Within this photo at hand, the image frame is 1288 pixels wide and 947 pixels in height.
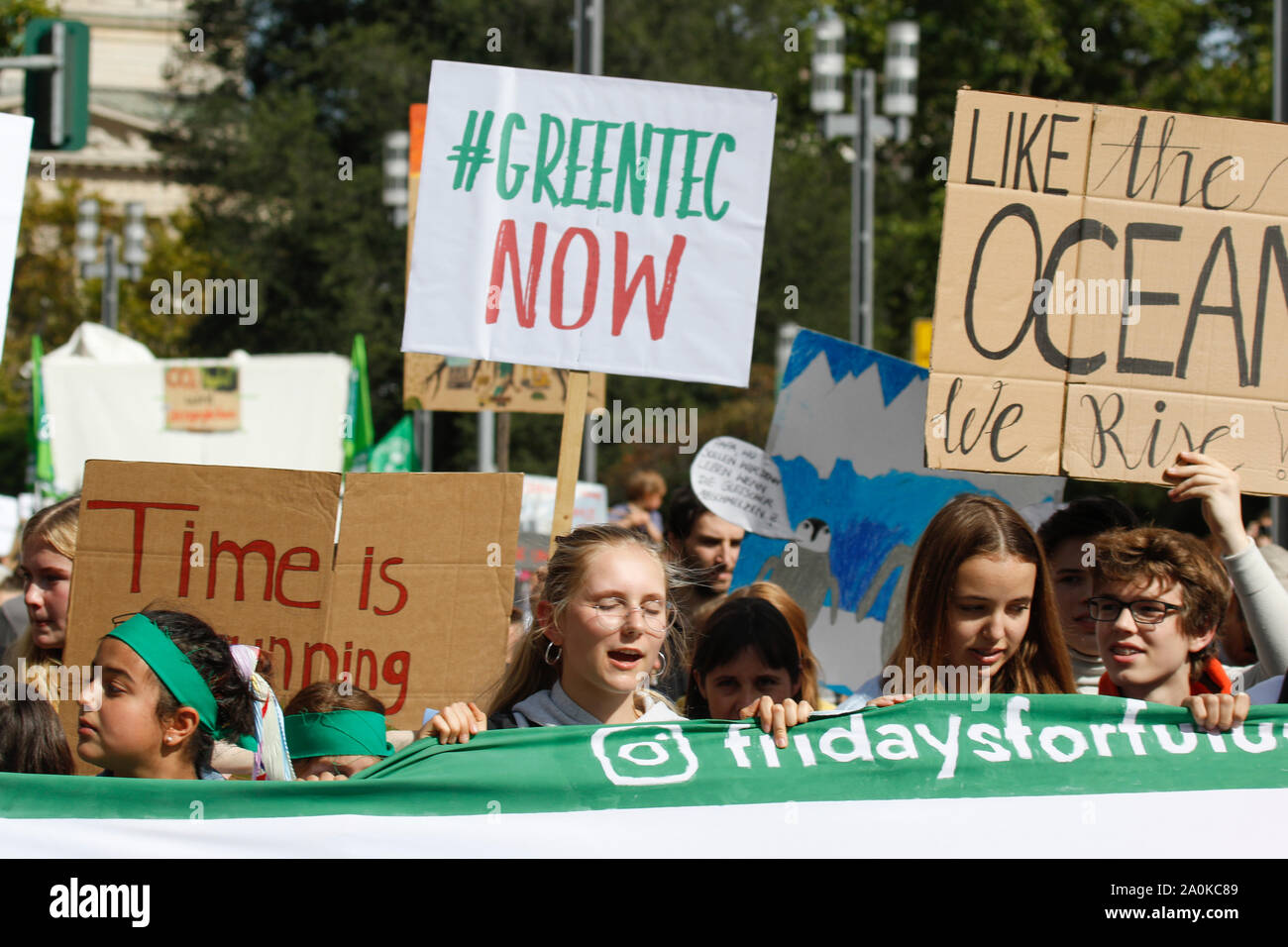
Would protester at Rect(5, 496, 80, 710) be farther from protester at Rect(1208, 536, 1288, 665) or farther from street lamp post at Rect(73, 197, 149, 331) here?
street lamp post at Rect(73, 197, 149, 331)

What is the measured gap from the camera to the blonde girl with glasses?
3.57 meters

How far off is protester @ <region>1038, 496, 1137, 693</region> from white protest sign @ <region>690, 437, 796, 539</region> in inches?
52.2

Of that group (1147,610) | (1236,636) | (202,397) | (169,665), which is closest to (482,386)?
(1236,636)

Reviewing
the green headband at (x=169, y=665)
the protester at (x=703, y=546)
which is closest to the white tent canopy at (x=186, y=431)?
the protester at (x=703, y=546)

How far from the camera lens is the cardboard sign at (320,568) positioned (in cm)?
413

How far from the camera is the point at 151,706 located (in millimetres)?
3404

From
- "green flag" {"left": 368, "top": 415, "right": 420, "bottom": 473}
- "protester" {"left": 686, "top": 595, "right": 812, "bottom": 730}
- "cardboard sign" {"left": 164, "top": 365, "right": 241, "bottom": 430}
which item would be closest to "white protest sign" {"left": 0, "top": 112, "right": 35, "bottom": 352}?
"protester" {"left": 686, "top": 595, "right": 812, "bottom": 730}

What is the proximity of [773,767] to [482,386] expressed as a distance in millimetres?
3938

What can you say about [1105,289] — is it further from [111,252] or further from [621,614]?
[111,252]

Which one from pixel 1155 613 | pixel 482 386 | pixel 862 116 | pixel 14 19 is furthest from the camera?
pixel 14 19
